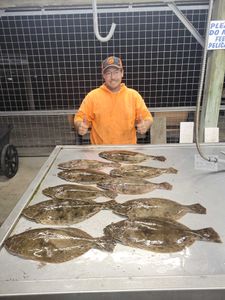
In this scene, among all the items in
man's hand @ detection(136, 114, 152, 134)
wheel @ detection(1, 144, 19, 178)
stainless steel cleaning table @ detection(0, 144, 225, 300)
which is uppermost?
man's hand @ detection(136, 114, 152, 134)

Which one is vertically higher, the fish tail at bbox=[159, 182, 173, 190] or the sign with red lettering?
the sign with red lettering

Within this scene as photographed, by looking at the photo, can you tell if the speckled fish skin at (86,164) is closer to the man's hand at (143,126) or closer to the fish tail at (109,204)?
the fish tail at (109,204)

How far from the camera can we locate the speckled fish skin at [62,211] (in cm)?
128

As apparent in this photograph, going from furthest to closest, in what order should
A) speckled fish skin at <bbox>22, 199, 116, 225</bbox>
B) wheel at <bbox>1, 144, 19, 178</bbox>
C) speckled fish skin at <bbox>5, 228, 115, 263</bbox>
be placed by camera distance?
wheel at <bbox>1, 144, 19, 178</bbox>, speckled fish skin at <bbox>22, 199, 116, 225</bbox>, speckled fish skin at <bbox>5, 228, 115, 263</bbox>

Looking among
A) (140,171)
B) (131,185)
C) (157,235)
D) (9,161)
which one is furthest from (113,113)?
(9,161)

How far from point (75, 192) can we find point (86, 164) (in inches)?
Answer: 14.3

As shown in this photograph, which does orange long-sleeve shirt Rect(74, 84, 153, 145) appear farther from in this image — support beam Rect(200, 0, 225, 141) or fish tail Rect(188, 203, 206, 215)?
fish tail Rect(188, 203, 206, 215)

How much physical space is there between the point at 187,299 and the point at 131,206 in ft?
1.66

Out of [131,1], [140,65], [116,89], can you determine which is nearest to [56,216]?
[116,89]

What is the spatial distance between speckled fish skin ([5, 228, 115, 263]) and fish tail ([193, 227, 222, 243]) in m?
0.36

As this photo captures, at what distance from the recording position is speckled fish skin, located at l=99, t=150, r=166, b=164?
1.90 m

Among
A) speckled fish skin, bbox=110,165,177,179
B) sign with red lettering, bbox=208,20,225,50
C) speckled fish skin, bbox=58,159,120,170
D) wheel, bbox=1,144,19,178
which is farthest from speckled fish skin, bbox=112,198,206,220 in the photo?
wheel, bbox=1,144,19,178

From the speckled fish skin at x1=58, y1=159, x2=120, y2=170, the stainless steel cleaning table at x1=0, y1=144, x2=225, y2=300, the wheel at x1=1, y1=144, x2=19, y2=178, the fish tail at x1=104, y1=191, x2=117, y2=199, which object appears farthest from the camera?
the wheel at x1=1, y1=144, x2=19, y2=178

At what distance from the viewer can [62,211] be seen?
52.6 inches
